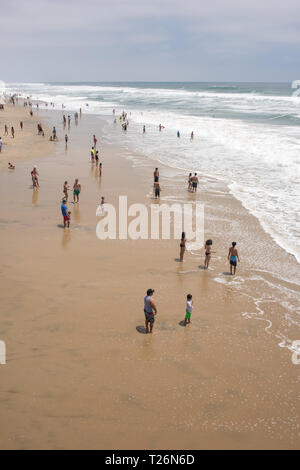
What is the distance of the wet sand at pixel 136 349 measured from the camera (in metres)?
6.55

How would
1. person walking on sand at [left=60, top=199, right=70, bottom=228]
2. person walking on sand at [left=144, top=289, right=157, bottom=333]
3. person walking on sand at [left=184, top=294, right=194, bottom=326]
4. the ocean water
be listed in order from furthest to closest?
the ocean water < person walking on sand at [left=60, top=199, right=70, bottom=228] < person walking on sand at [left=184, top=294, right=194, bottom=326] < person walking on sand at [left=144, top=289, right=157, bottom=333]

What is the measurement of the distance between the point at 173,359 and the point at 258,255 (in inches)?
260

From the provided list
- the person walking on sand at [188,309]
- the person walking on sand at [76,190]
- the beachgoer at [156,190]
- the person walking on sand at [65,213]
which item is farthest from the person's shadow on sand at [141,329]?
the beachgoer at [156,190]

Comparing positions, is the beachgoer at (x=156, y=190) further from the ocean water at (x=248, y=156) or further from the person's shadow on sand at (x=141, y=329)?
the person's shadow on sand at (x=141, y=329)

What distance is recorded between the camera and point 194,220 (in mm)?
16781

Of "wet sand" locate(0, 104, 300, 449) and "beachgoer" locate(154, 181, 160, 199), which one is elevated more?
"beachgoer" locate(154, 181, 160, 199)

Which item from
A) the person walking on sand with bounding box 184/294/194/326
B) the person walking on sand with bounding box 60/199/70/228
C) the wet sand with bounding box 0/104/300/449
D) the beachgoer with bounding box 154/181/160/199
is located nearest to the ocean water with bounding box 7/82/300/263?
the wet sand with bounding box 0/104/300/449

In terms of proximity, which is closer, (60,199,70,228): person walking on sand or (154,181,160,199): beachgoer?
(60,199,70,228): person walking on sand

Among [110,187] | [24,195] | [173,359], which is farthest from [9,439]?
[110,187]

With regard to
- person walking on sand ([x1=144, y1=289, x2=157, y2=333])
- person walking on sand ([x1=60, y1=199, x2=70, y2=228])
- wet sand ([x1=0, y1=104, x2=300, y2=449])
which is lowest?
wet sand ([x1=0, y1=104, x2=300, y2=449])

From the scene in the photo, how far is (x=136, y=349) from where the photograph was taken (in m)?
8.46

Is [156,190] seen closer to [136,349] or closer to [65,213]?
[65,213]

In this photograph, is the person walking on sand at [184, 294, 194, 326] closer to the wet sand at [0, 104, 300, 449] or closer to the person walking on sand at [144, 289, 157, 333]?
the wet sand at [0, 104, 300, 449]

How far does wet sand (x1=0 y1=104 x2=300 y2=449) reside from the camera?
258 inches
